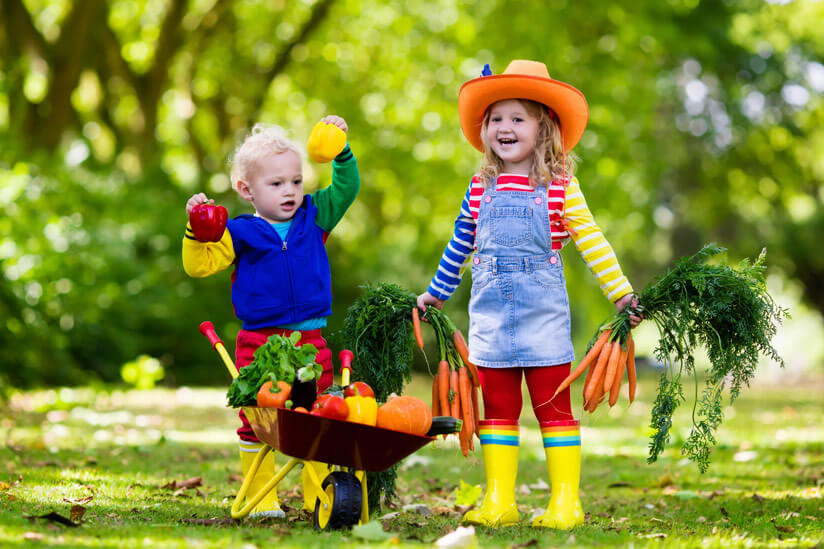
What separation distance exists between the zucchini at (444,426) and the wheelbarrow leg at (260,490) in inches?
21.5

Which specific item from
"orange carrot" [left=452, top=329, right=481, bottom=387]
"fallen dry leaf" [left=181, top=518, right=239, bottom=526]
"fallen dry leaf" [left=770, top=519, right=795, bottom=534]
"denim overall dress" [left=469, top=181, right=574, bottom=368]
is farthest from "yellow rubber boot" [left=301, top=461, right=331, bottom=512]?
"fallen dry leaf" [left=770, top=519, right=795, bottom=534]

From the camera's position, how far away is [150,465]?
5.67m

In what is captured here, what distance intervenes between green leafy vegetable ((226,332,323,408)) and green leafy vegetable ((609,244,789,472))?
1.40 m

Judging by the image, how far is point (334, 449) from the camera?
11.9 feet

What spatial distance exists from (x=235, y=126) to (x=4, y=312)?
10761 mm

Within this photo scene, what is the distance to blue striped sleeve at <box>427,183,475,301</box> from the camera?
4242 mm

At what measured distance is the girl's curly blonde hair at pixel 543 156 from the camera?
4.13 metres

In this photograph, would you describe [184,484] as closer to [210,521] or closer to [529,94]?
[210,521]

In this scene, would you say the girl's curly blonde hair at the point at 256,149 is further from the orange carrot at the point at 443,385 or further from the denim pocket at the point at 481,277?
the orange carrot at the point at 443,385

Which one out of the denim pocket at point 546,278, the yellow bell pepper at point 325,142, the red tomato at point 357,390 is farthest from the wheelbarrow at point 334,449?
the yellow bell pepper at point 325,142

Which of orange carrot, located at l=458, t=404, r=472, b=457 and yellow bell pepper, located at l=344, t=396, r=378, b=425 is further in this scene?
orange carrot, located at l=458, t=404, r=472, b=457

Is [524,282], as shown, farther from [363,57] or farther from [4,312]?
[363,57]

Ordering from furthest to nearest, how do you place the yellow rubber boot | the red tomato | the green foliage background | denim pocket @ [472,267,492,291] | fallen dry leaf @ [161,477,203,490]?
the green foliage background < fallen dry leaf @ [161,477,203,490] < the yellow rubber boot < denim pocket @ [472,267,492,291] < the red tomato

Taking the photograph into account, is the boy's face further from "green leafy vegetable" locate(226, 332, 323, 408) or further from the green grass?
the green grass
